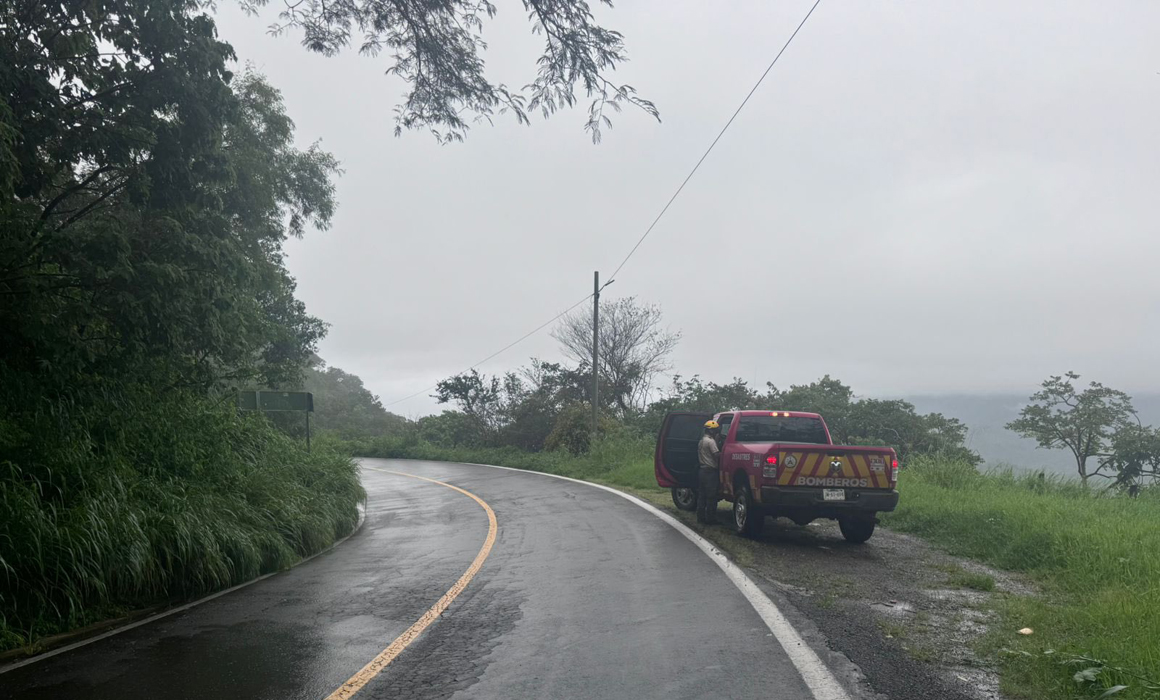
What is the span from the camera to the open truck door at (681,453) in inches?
556

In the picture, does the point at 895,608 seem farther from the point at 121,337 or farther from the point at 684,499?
the point at 121,337

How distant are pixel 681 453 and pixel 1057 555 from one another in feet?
21.1

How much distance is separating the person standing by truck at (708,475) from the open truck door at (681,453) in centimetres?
119

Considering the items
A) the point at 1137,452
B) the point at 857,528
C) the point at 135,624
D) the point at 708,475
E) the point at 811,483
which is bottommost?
the point at 135,624

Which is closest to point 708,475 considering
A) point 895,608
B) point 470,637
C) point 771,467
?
point 771,467

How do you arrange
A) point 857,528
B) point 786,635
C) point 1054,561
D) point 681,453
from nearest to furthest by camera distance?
1. point 786,635
2. point 1054,561
3. point 857,528
4. point 681,453

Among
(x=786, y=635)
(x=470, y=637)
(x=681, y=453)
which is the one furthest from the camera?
(x=681, y=453)

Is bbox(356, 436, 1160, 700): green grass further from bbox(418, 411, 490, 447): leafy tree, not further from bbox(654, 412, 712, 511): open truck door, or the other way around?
bbox(418, 411, 490, 447): leafy tree

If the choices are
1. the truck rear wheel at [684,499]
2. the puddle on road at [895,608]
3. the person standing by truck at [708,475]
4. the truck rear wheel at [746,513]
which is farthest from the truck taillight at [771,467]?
the truck rear wheel at [684,499]

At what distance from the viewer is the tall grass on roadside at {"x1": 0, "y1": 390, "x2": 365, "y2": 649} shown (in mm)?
6926

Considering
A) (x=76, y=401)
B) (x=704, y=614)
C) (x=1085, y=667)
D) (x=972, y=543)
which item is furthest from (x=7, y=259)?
(x=972, y=543)

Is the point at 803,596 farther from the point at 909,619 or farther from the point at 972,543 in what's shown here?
the point at 972,543

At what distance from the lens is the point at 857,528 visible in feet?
35.4

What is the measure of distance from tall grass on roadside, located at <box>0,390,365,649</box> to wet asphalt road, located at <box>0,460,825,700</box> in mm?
554
